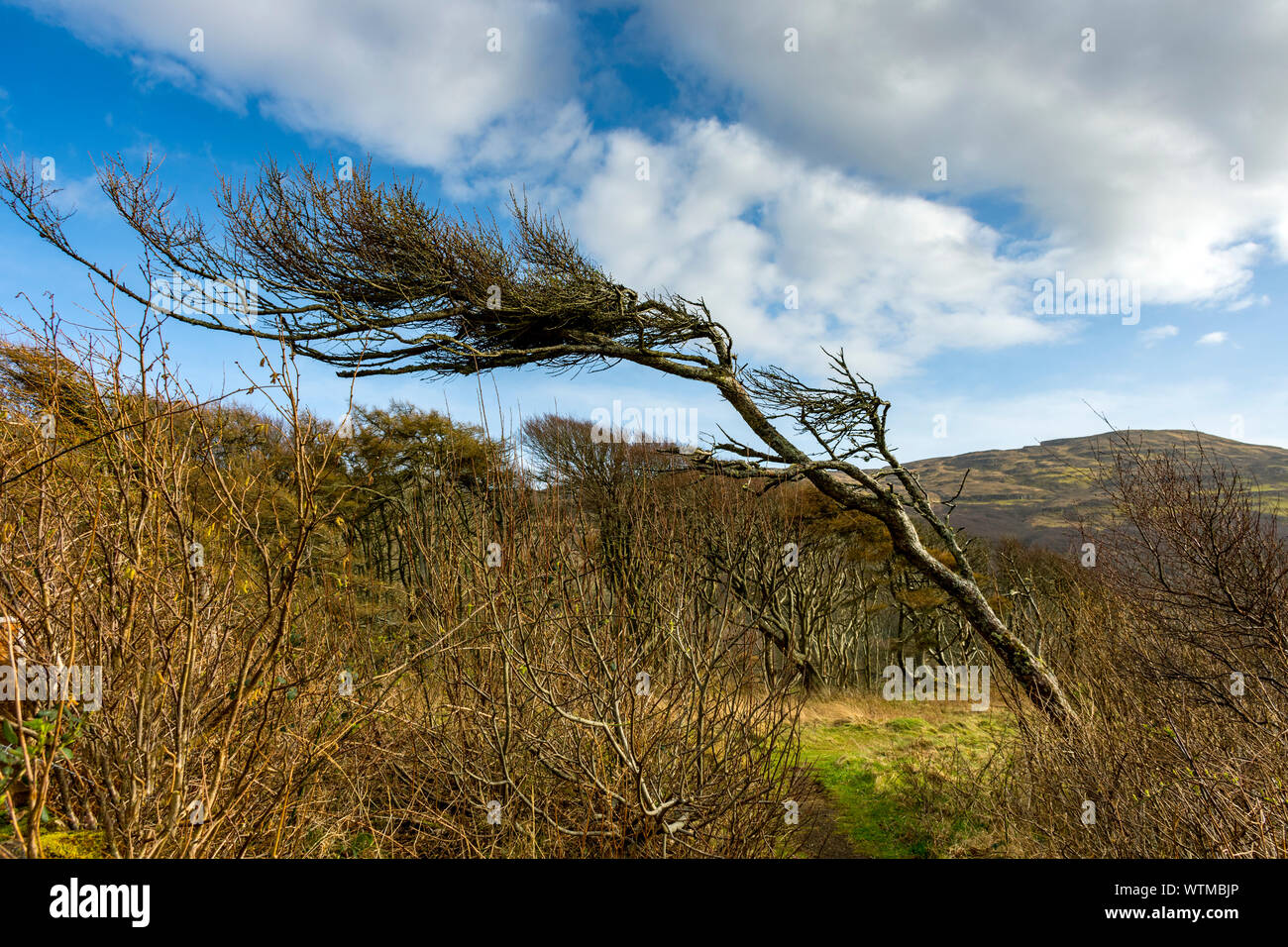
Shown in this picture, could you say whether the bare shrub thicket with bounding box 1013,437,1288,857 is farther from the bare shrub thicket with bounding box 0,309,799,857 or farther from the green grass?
the bare shrub thicket with bounding box 0,309,799,857

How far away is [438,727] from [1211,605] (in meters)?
6.09

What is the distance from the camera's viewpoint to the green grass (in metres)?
5.34

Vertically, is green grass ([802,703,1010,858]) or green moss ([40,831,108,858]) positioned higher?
green moss ([40,831,108,858])

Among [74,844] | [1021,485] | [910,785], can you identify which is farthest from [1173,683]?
[1021,485]

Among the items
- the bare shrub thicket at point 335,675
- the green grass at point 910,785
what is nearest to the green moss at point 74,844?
the bare shrub thicket at point 335,675

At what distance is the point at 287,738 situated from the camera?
2.98 metres

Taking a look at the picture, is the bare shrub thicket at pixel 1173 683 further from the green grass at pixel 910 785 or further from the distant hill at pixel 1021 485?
the distant hill at pixel 1021 485

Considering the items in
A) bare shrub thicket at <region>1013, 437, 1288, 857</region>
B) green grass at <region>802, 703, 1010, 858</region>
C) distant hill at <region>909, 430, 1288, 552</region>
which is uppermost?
distant hill at <region>909, 430, 1288, 552</region>

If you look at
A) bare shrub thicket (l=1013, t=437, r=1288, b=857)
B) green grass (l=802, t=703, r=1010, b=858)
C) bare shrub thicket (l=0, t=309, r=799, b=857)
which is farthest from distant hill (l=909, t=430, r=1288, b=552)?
bare shrub thicket (l=0, t=309, r=799, b=857)

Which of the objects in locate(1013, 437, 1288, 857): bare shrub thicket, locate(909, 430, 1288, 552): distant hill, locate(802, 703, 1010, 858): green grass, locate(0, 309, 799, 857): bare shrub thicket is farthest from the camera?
locate(909, 430, 1288, 552): distant hill

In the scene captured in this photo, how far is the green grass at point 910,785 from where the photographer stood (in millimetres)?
5340

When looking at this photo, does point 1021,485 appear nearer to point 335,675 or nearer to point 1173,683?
point 1173,683
